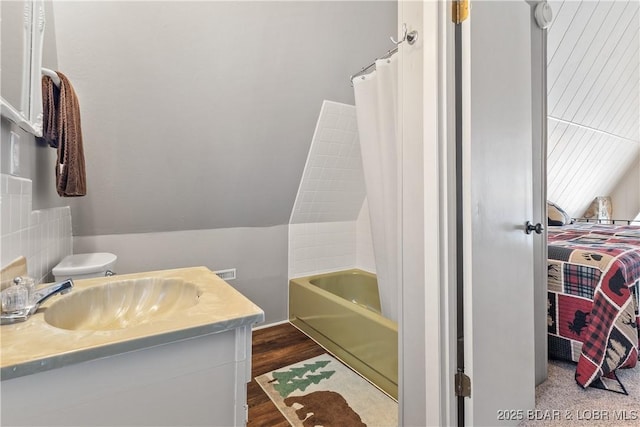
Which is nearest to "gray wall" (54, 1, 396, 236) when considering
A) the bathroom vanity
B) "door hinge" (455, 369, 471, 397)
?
the bathroom vanity

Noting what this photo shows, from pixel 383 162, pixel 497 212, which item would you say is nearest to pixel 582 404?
pixel 497 212

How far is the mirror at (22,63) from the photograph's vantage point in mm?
878

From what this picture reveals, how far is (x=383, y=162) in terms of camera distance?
1849mm

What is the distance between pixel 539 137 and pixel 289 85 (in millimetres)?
1520

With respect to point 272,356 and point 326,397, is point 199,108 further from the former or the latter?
point 326,397

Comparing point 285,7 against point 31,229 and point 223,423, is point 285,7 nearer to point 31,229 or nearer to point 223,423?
point 31,229

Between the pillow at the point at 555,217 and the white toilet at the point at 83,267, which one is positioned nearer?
the white toilet at the point at 83,267

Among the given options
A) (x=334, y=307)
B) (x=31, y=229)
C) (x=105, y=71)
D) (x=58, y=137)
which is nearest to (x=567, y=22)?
(x=334, y=307)

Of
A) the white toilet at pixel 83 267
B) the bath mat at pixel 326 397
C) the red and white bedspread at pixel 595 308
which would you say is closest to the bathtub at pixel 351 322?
the bath mat at pixel 326 397

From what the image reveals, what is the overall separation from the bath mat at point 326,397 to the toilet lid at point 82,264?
112 centimetres

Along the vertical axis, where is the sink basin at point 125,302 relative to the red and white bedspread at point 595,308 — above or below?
above

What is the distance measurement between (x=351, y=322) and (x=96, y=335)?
1686mm

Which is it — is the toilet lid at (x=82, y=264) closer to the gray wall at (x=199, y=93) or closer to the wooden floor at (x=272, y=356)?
the gray wall at (x=199, y=93)

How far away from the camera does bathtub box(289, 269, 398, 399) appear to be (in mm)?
1862
